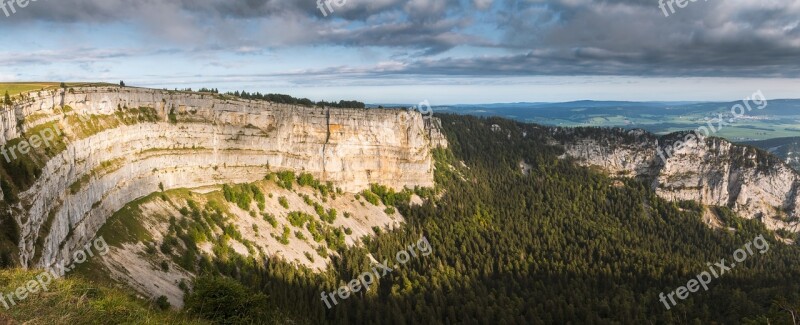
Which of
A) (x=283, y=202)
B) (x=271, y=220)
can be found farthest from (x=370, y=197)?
(x=271, y=220)

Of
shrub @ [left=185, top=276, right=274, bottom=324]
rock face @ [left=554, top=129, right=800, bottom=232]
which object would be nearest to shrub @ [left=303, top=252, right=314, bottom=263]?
shrub @ [left=185, top=276, right=274, bottom=324]

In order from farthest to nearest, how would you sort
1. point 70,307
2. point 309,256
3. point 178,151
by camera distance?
point 309,256 → point 178,151 → point 70,307

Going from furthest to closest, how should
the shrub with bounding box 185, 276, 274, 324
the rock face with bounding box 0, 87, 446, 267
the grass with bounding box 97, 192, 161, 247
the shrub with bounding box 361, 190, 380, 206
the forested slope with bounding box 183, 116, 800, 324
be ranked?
the shrub with bounding box 361, 190, 380, 206, the forested slope with bounding box 183, 116, 800, 324, the grass with bounding box 97, 192, 161, 247, the rock face with bounding box 0, 87, 446, 267, the shrub with bounding box 185, 276, 274, 324

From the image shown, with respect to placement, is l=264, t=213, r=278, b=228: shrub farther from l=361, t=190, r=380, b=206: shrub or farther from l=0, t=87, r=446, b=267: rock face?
l=361, t=190, r=380, b=206: shrub

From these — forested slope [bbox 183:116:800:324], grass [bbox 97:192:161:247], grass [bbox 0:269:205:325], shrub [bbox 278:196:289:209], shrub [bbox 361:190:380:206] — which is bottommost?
forested slope [bbox 183:116:800:324]

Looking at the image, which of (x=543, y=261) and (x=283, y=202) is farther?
(x=543, y=261)

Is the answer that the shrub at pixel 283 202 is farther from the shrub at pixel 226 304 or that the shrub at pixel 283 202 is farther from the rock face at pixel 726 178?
the rock face at pixel 726 178

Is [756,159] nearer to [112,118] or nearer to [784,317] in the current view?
[784,317]

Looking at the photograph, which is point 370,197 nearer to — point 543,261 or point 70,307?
point 543,261
